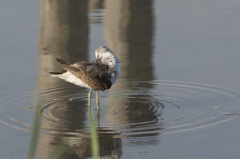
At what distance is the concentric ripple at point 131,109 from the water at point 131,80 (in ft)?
0.04

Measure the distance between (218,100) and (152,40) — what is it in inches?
141

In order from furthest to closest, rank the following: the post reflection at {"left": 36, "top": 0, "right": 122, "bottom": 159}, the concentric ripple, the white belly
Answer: the white belly < the concentric ripple < the post reflection at {"left": 36, "top": 0, "right": 122, "bottom": 159}

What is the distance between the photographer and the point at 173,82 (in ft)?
23.7

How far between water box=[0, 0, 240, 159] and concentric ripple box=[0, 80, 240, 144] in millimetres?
13

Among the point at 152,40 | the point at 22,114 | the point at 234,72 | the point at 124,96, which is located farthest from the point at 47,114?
the point at 152,40

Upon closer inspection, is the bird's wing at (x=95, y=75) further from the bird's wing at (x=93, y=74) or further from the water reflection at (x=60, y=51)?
the water reflection at (x=60, y=51)

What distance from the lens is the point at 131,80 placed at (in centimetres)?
733

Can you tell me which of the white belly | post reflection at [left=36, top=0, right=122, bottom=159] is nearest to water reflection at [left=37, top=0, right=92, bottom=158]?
post reflection at [left=36, top=0, right=122, bottom=159]

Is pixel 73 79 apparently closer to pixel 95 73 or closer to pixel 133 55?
pixel 95 73

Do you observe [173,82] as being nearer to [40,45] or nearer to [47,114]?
[47,114]

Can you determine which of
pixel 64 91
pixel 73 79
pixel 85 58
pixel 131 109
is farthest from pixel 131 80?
pixel 85 58

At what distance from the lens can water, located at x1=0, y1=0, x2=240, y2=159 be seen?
5.04 metres

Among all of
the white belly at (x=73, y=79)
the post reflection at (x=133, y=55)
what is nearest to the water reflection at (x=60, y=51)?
Result: the white belly at (x=73, y=79)

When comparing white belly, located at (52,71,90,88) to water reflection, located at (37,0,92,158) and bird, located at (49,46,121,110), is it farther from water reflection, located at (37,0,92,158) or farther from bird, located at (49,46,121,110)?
water reflection, located at (37,0,92,158)
